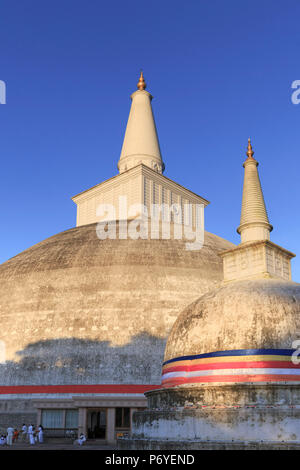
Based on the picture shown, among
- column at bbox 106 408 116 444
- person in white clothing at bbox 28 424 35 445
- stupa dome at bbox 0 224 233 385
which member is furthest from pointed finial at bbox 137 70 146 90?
person in white clothing at bbox 28 424 35 445

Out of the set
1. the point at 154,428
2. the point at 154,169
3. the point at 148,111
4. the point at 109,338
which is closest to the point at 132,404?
the point at 109,338

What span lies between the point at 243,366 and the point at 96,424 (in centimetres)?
1274

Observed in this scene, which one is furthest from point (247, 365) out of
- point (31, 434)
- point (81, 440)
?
point (31, 434)

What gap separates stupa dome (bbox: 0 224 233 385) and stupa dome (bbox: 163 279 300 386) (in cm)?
848

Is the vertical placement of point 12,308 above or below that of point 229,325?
above

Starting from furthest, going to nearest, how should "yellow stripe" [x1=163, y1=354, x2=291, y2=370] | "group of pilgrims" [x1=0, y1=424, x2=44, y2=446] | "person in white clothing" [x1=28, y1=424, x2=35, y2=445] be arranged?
"person in white clothing" [x1=28, y1=424, x2=35, y2=445] < "group of pilgrims" [x1=0, y1=424, x2=44, y2=446] < "yellow stripe" [x1=163, y1=354, x2=291, y2=370]

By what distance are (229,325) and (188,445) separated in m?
3.99

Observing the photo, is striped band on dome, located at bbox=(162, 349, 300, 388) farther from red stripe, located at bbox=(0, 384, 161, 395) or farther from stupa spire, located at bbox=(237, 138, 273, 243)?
red stripe, located at bbox=(0, 384, 161, 395)

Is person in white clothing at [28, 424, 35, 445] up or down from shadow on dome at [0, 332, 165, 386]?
down

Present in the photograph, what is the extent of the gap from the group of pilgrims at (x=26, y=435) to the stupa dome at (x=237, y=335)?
10.2m

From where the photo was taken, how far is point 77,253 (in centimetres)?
3164

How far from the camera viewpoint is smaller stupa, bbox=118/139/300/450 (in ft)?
45.4

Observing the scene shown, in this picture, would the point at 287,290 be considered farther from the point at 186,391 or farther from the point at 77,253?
the point at 77,253

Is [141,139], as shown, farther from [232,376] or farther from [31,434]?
[232,376]
